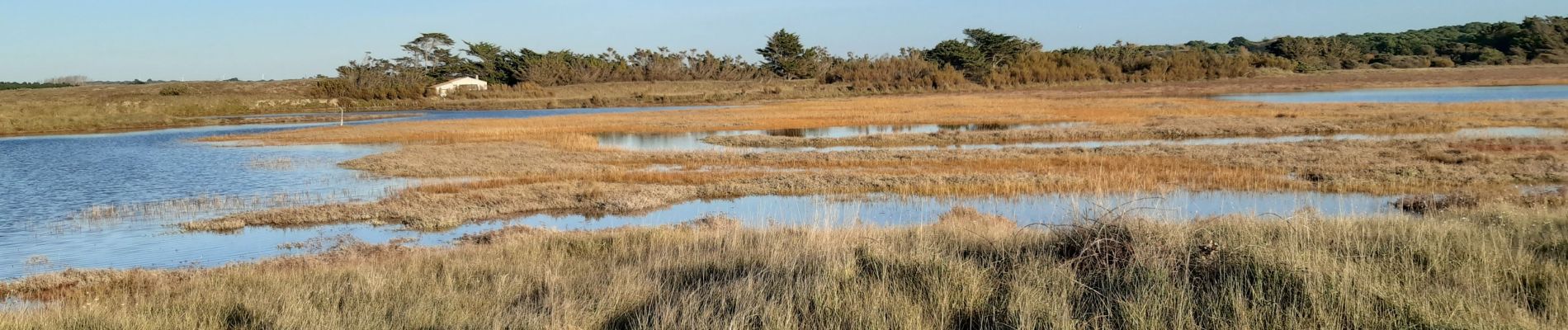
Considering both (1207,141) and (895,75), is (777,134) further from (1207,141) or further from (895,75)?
(895,75)

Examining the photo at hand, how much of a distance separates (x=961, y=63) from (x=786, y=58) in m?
19.8

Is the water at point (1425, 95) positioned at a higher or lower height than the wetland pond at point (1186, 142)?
higher

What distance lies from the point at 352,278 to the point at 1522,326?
7.77m

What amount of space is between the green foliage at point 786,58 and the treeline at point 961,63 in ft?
0.39

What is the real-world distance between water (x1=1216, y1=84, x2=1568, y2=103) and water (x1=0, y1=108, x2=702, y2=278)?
128 ft

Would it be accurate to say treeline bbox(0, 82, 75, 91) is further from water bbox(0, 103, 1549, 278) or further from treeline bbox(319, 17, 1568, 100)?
water bbox(0, 103, 1549, 278)

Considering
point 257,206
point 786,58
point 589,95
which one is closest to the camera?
point 257,206

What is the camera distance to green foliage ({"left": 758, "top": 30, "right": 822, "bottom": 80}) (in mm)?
99000

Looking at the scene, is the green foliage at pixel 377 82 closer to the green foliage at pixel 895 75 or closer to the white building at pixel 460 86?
the white building at pixel 460 86

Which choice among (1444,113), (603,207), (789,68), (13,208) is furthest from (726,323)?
(789,68)

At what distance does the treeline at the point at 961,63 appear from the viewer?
79.2m

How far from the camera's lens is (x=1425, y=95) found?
47375 mm

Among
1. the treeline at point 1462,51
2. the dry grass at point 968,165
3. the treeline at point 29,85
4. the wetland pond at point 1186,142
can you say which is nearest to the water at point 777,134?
the wetland pond at point 1186,142

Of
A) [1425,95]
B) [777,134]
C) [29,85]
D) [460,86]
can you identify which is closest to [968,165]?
[777,134]
